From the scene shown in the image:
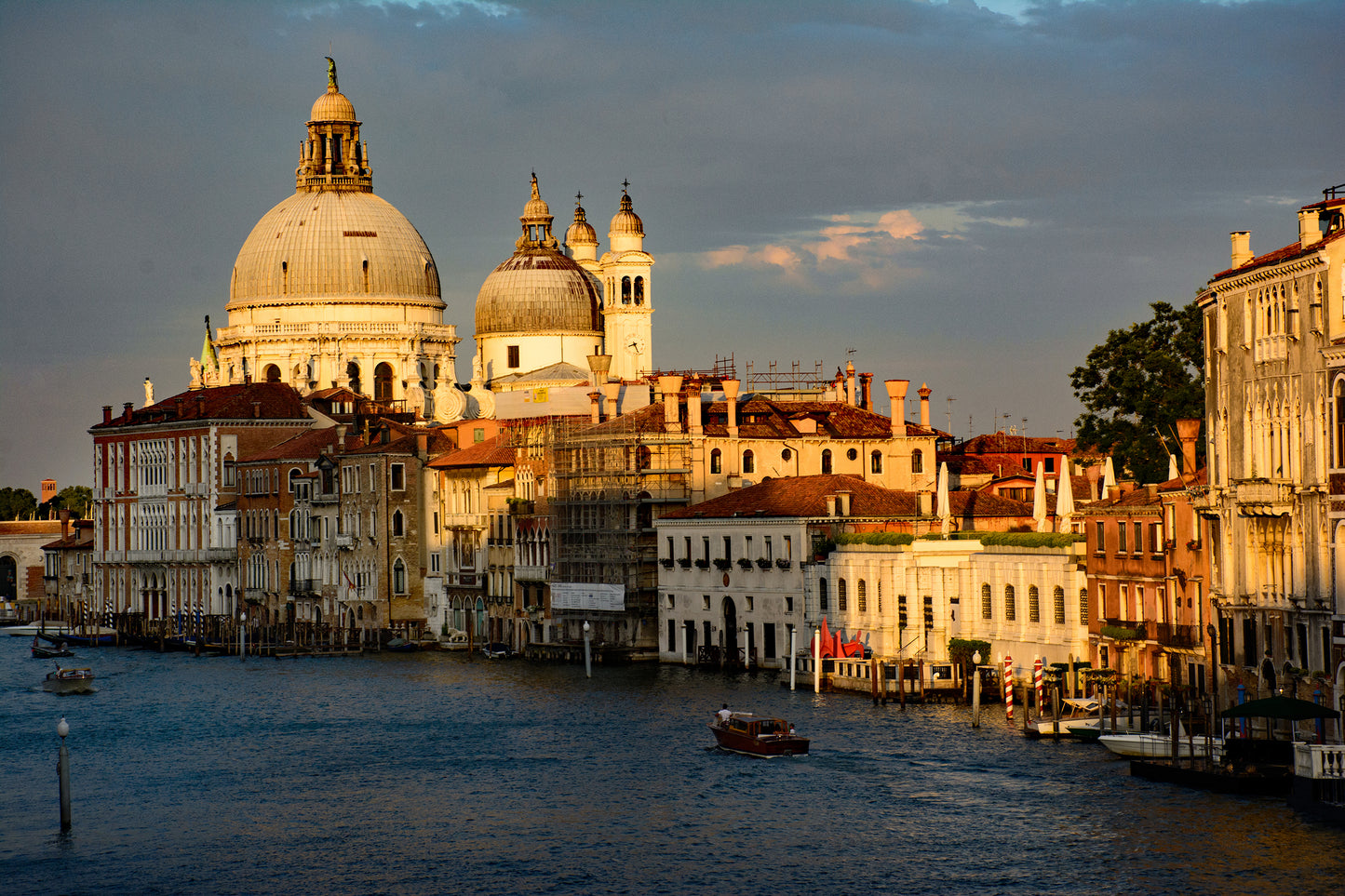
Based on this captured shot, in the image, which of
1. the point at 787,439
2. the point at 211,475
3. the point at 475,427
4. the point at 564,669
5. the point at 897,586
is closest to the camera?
the point at 897,586

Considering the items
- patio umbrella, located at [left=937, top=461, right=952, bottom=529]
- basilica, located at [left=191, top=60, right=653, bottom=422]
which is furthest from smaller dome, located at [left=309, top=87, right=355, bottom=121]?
patio umbrella, located at [left=937, top=461, right=952, bottom=529]

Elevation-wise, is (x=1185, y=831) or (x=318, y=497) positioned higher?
(x=318, y=497)

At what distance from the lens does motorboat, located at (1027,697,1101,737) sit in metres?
50.2

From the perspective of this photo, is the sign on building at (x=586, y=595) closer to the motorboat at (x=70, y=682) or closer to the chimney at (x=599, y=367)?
the chimney at (x=599, y=367)

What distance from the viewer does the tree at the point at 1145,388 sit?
220ft

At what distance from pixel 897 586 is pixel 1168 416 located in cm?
996

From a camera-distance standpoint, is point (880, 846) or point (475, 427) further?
point (475, 427)

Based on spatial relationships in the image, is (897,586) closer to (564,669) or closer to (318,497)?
(564,669)

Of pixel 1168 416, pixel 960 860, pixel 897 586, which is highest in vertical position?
pixel 1168 416

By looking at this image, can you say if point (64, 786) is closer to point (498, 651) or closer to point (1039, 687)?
point (1039, 687)

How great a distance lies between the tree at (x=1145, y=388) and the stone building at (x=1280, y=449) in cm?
1771

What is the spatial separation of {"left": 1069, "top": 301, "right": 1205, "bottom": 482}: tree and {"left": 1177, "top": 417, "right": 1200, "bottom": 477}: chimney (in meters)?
11.1

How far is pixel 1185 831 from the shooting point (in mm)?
39281

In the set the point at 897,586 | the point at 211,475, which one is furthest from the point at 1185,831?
the point at 211,475
